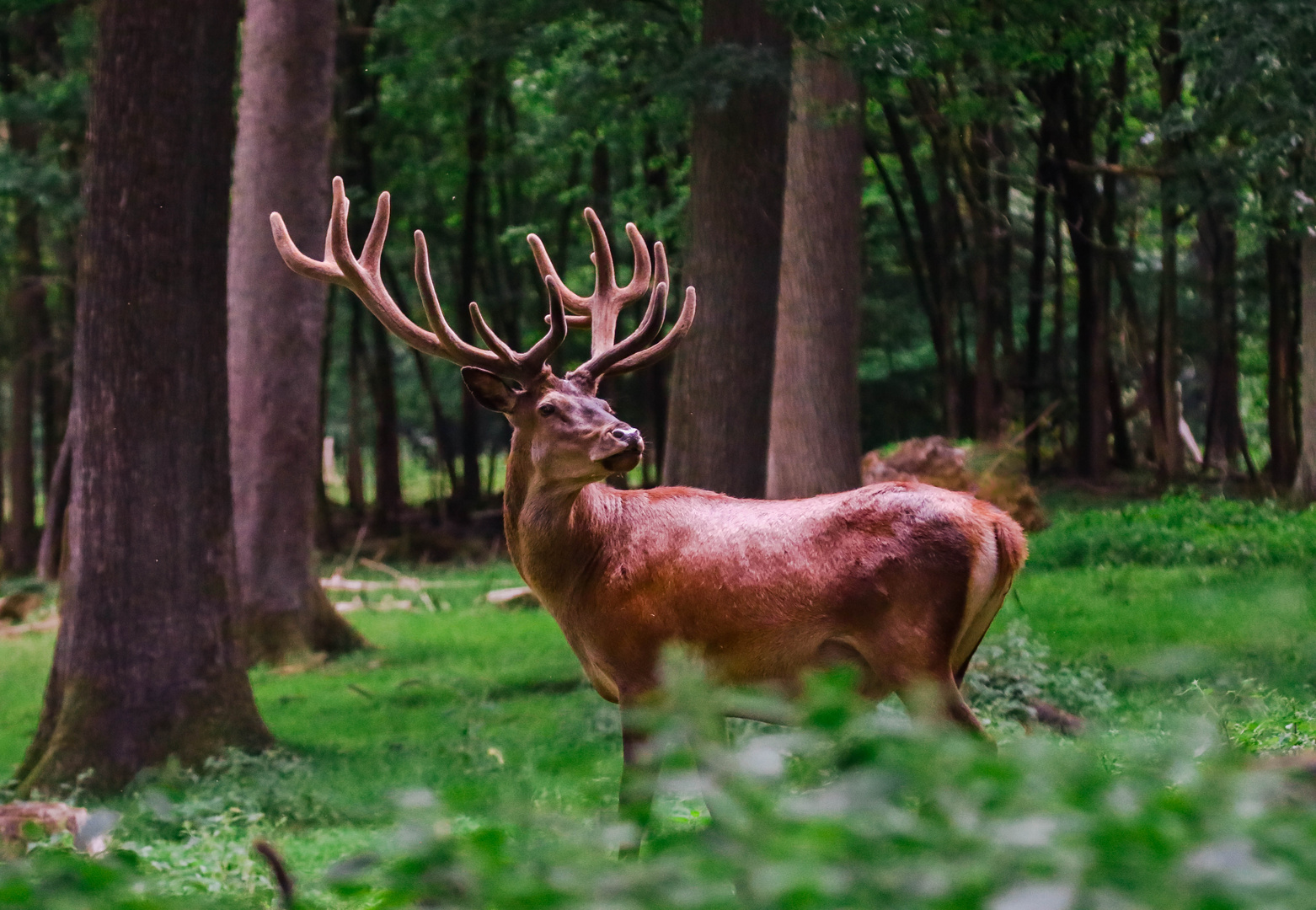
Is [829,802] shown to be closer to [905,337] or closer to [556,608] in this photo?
[556,608]

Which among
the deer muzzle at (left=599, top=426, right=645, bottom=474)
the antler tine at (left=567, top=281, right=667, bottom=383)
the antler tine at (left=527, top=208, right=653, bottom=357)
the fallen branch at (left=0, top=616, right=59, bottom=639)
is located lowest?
the fallen branch at (left=0, top=616, right=59, bottom=639)

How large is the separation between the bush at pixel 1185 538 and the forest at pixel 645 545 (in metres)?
0.06

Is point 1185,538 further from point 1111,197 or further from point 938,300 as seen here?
point 938,300

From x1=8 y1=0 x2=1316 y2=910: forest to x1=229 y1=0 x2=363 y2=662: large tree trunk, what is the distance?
0.04 m

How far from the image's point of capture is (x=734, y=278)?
30.5 ft

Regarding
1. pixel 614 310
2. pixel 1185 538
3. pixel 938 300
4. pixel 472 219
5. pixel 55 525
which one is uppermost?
pixel 472 219

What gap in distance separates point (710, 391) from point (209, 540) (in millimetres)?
3154

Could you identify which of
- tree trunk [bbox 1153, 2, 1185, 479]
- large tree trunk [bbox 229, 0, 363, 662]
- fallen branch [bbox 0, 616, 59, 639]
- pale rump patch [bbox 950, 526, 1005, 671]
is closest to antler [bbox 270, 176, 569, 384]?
pale rump patch [bbox 950, 526, 1005, 671]

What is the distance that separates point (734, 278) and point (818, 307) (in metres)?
1.88

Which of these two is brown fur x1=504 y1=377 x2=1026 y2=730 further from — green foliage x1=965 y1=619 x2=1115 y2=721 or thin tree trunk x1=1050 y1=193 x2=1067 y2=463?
thin tree trunk x1=1050 y1=193 x2=1067 y2=463

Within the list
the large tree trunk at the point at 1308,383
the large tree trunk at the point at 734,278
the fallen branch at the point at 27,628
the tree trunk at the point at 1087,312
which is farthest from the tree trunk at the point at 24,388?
the large tree trunk at the point at 1308,383

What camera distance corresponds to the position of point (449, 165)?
72.9 feet

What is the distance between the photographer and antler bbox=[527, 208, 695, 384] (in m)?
5.50

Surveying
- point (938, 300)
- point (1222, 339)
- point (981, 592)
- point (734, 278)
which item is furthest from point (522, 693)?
point (938, 300)
